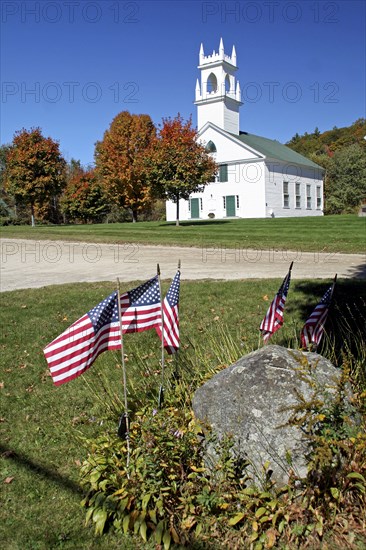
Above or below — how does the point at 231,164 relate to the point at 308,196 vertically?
above

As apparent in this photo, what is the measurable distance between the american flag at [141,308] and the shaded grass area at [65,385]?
105 cm

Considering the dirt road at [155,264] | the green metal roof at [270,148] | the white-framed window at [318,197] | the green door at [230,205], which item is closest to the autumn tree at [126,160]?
the green door at [230,205]

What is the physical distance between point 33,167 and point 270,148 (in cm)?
2122

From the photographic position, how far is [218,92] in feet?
130

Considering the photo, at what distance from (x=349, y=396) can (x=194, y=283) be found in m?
6.28

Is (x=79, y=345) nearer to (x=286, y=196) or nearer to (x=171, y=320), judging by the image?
(x=171, y=320)

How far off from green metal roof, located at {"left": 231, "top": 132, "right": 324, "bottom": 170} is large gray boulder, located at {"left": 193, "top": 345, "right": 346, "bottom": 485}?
36.9m

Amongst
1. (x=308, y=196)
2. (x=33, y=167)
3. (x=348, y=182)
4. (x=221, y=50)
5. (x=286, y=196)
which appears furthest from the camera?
(x=348, y=182)

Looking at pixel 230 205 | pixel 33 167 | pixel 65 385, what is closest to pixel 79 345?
pixel 65 385

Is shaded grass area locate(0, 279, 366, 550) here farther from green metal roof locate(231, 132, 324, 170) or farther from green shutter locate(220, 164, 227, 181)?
green metal roof locate(231, 132, 324, 170)

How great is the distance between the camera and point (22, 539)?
10.9ft

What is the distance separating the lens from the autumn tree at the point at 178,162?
2638 cm

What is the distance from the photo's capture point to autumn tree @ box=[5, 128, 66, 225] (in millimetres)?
32378

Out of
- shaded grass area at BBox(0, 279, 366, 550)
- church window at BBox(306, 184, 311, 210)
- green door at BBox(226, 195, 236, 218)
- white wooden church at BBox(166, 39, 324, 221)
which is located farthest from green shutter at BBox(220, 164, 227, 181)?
shaded grass area at BBox(0, 279, 366, 550)
